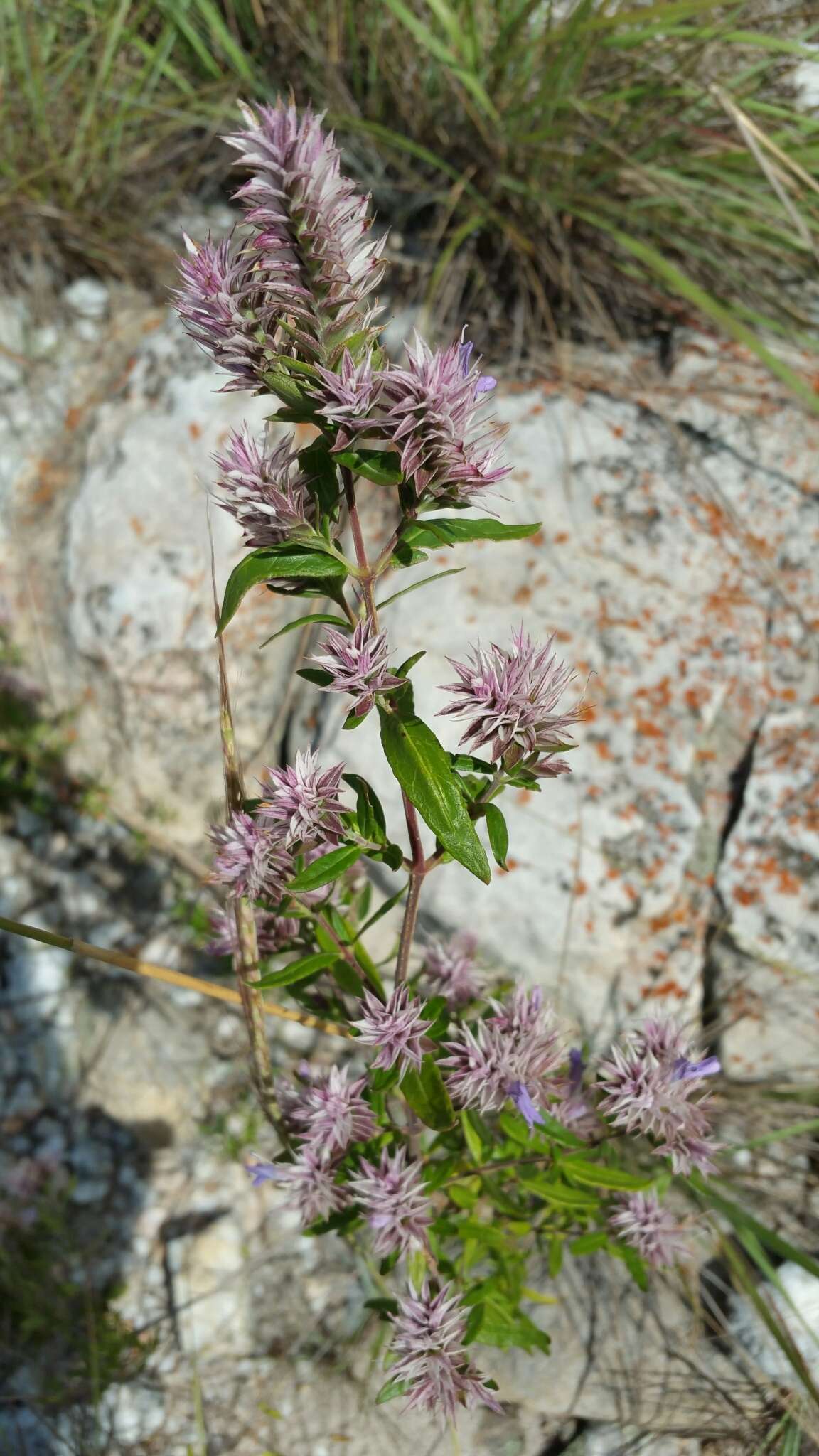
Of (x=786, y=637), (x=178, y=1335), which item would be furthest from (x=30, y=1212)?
(x=786, y=637)

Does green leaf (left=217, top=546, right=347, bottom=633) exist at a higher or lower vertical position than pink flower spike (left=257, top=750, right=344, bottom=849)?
higher

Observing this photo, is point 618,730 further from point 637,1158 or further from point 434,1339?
point 434,1339

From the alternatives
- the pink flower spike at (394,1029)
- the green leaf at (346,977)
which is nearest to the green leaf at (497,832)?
the pink flower spike at (394,1029)

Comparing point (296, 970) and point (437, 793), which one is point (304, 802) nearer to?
point (437, 793)

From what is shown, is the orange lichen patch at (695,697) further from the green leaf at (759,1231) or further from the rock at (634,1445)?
the rock at (634,1445)

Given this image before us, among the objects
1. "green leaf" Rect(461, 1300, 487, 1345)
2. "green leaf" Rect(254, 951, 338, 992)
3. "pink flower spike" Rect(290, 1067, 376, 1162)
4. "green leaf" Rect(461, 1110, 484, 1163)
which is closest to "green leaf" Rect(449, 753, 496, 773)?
"green leaf" Rect(254, 951, 338, 992)

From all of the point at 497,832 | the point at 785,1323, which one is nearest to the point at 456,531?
the point at 497,832

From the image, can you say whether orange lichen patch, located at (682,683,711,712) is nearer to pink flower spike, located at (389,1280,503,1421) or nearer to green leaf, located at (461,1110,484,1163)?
green leaf, located at (461,1110,484,1163)
